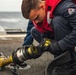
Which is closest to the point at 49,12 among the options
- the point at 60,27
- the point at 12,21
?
the point at 60,27

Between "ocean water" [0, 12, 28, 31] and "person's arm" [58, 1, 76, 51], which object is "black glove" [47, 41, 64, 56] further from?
"ocean water" [0, 12, 28, 31]

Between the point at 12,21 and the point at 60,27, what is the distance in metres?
2.48

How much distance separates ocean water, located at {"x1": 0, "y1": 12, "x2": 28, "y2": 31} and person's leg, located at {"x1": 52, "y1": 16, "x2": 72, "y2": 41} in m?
1.82

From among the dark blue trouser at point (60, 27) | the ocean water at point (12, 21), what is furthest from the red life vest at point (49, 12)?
→ the ocean water at point (12, 21)

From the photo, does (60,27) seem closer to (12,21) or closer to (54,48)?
(54,48)

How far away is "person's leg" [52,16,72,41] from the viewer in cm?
155

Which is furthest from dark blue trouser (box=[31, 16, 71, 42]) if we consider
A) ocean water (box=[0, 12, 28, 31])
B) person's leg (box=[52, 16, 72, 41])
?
ocean water (box=[0, 12, 28, 31])

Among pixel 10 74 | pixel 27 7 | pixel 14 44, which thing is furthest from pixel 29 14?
pixel 14 44

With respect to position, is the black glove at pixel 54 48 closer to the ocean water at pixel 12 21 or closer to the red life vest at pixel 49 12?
the red life vest at pixel 49 12

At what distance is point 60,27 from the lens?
1.56 m

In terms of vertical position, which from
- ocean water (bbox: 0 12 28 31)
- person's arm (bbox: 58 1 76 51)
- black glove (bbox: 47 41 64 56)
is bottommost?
ocean water (bbox: 0 12 28 31)

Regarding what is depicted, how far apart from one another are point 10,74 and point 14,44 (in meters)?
0.70

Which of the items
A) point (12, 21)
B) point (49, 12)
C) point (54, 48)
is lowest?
point (12, 21)

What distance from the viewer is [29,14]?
1.53m
